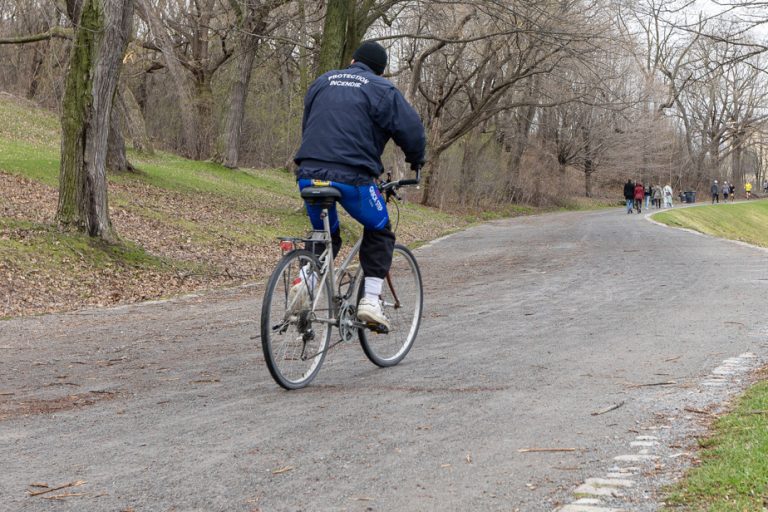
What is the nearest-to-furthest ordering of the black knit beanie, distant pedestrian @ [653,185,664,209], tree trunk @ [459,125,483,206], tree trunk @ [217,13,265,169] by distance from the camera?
the black knit beanie, tree trunk @ [217,13,265,169], tree trunk @ [459,125,483,206], distant pedestrian @ [653,185,664,209]

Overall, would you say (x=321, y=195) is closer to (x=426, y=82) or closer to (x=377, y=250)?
(x=377, y=250)

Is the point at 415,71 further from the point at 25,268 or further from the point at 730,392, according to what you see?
the point at 730,392

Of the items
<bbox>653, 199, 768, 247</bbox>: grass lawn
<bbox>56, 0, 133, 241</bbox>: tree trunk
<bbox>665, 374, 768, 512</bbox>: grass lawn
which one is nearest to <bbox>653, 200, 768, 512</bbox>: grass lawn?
<bbox>665, 374, 768, 512</bbox>: grass lawn

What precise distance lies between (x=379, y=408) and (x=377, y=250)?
57.7 inches

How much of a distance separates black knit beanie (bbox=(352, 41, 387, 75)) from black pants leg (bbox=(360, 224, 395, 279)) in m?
1.18

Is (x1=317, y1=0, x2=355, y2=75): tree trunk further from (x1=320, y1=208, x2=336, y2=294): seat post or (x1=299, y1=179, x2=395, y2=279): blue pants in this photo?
(x1=320, y1=208, x2=336, y2=294): seat post

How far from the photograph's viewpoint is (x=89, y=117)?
14.8 m

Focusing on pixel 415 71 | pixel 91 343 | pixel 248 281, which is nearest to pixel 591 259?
pixel 248 281

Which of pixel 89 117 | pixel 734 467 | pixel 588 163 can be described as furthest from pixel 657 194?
pixel 734 467

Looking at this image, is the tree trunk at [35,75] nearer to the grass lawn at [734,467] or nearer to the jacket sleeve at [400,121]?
the jacket sleeve at [400,121]

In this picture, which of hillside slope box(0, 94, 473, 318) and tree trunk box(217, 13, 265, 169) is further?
tree trunk box(217, 13, 265, 169)

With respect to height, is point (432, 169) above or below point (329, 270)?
above

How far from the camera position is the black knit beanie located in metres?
6.75

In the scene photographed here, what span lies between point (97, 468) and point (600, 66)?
24.4 metres
